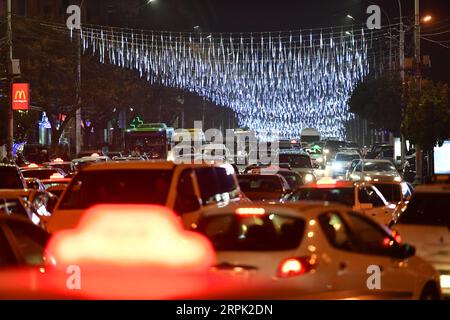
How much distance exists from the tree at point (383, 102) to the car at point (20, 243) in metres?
50.4

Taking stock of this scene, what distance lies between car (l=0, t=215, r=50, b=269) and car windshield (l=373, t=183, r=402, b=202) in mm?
13217

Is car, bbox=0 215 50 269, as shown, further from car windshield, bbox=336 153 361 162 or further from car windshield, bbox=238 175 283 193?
car windshield, bbox=336 153 361 162

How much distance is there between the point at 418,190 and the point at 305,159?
21.3m

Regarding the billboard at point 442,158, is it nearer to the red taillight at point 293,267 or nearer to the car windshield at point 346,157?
the car windshield at point 346,157

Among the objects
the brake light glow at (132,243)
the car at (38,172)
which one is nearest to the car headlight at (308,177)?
the car at (38,172)

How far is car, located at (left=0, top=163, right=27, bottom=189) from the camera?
19.8 meters

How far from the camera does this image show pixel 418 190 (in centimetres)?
1281

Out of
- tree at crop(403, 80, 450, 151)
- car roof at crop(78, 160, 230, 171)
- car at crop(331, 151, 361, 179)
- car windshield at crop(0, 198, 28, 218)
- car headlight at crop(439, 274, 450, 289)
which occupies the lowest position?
car headlight at crop(439, 274, 450, 289)

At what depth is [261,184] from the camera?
906 inches

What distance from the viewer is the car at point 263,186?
22500 millimetres

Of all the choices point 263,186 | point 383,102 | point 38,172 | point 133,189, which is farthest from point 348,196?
point 383,102

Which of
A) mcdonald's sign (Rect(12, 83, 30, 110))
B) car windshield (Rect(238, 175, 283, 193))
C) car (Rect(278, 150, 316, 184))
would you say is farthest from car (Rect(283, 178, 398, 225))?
mcdonald's sign (Rect(12, 83, 30, 110))

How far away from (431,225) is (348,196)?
569 cm

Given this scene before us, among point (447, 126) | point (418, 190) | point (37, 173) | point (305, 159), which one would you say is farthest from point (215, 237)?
point (447, 126)
